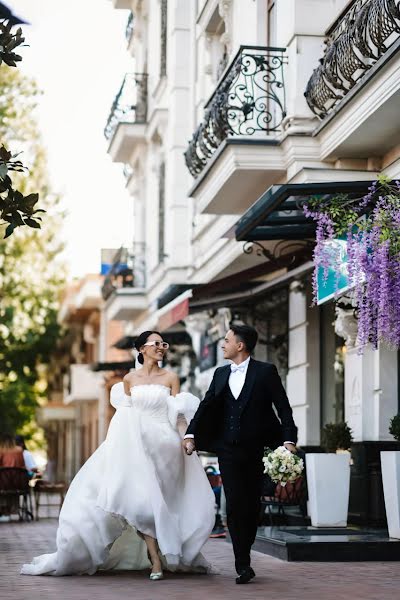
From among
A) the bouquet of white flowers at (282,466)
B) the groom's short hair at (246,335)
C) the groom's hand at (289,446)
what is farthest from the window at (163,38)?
the groom's hand at (289,446)

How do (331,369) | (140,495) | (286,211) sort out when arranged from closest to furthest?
(140,495), (286,211), (331,369)

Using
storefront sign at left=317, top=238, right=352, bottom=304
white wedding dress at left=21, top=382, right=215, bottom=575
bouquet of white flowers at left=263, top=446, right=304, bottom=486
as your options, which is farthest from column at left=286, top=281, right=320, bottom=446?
bouquet of white flowers at left=263, top=446, right=304, bottom=486

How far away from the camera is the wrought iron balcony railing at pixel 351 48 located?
521 inches

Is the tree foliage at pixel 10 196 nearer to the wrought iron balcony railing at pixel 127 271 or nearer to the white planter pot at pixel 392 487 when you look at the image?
the white planter pot at pixel 392 487

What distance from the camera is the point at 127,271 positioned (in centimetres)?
3262

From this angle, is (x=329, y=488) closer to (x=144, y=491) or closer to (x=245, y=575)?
(x=144, y=491)

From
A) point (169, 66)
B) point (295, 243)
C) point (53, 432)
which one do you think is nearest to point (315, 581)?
point (295, 243)

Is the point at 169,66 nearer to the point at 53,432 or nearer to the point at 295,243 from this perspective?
the point at 295,243

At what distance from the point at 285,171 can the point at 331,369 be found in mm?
2943

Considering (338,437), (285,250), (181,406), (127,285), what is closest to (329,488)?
(338,437)

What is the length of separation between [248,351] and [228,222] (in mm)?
11533

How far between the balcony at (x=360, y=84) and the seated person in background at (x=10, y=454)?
8.94 metres

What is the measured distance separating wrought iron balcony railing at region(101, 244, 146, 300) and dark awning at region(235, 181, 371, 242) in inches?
607

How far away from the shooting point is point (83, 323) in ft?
200
